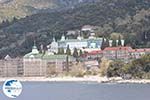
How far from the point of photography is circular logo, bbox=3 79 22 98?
19.8 feet

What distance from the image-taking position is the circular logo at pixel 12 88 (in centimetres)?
603

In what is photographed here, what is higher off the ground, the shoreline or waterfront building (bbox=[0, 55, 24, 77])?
waterfront building (bbox=[0, 55, 24, 77])

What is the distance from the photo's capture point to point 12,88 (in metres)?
6.05

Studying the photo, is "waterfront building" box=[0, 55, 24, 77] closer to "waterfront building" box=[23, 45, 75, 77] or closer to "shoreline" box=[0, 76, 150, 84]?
"waterfront building" box=[23, 45, 75, 77]

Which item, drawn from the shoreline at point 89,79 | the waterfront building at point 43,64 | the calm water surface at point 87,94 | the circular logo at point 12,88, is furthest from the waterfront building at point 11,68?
the circular logo at point 12,88

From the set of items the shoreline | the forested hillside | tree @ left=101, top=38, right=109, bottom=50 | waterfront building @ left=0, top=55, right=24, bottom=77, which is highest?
the forested hillside

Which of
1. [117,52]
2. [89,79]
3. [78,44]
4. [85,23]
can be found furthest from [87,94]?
[85,23]

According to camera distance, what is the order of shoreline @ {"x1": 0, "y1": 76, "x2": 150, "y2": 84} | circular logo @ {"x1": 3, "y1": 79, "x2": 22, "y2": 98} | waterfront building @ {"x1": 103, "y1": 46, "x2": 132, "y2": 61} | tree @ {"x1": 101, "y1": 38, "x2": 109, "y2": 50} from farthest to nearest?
tree @ {"x1": 101, "y1": 38, "x2": 109, "y2": 50} → waterfront building @ {"x1": 103, "y1": 46, "x2": 132, "y2": 61} → shoreline @ {"x1": 0, "y1": 76, "x2": 150, "y2": 84} → circular logo @ {"x1": 3, "y1": 79, "x2": 22, "y2": 98}

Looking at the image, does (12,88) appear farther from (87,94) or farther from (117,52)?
(117,52)

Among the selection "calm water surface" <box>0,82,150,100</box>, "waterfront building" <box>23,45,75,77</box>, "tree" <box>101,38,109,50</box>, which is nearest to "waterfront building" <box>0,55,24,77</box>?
"waterfront building" <box>23,45,75,77</box>

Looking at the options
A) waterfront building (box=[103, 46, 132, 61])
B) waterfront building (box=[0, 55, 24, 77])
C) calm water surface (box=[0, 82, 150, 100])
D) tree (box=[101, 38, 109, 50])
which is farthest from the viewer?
tree (box=[101, 38, 109, 50])

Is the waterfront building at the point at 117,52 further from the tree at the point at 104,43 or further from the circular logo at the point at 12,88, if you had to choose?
the circular logo at the point at 12,88

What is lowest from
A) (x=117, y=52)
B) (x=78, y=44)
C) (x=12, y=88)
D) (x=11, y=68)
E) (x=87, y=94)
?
(x=87, y=94)

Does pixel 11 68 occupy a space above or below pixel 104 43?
below
